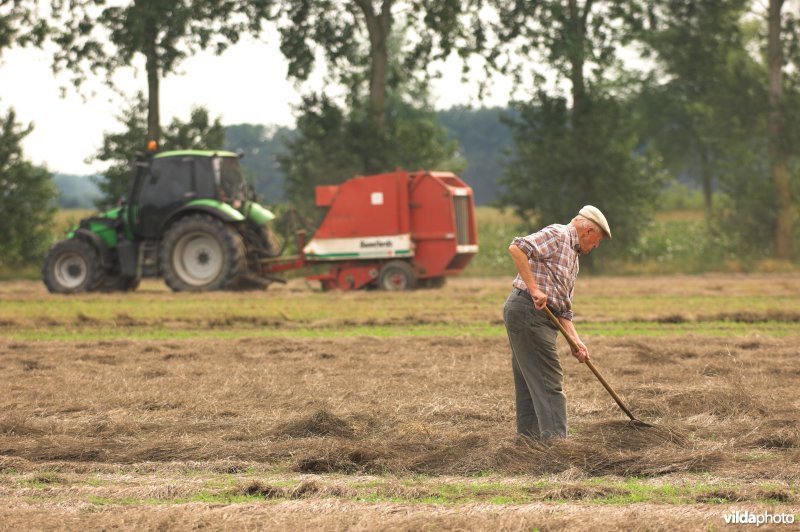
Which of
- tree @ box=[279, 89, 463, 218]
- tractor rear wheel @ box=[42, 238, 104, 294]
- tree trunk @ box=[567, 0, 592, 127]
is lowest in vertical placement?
tractor rear wheel @ box=[42, 238, 104, 294]

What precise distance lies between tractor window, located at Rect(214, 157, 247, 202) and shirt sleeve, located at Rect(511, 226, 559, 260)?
1670cm

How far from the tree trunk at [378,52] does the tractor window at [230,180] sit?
400 inches

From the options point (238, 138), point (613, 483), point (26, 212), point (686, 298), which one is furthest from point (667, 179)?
point (238, 138)

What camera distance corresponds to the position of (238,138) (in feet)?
394

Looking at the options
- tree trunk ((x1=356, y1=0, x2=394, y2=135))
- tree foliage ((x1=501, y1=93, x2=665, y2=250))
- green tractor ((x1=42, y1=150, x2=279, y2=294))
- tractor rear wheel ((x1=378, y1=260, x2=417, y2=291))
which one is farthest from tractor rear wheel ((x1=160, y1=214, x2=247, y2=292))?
tree foliage ((x1=501, y1=93, x2=665, y2=250))

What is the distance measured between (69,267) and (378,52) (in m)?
12.6

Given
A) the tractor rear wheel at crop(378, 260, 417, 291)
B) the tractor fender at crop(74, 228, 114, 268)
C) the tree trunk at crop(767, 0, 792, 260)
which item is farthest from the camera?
the tree trunk at crop(767, 0, 792, 260)

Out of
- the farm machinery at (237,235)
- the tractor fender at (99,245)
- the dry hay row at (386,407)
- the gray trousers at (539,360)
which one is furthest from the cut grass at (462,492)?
the tractor fender at (99,245)

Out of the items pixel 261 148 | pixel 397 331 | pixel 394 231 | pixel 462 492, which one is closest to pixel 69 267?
pixel 394 231

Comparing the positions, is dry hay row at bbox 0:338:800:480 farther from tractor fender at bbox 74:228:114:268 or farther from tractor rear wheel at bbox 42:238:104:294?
tractor rear wheel at bbox 42:238:104:294

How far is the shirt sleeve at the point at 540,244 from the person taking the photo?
324 inches

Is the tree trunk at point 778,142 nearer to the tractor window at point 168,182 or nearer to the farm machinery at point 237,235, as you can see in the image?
the farm machinery at point 237,235

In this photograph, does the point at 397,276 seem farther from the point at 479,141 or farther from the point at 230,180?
the point at 479,141

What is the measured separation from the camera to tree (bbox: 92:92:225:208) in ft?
113
